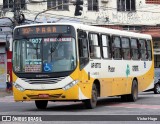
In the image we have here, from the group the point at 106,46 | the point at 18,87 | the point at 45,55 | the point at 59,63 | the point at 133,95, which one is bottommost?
the point at 133,95

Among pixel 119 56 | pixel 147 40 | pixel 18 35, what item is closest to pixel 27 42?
pixel 18 35

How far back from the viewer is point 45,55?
18.5 meters

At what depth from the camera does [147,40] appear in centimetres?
2631

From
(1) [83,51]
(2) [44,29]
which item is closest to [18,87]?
(2) [44,29]

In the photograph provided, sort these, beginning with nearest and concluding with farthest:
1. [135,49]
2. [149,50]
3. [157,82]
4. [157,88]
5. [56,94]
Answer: [56,94]
[135,49]
[149,50]
[157,88]
[157,82]

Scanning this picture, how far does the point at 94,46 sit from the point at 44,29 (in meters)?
2.12

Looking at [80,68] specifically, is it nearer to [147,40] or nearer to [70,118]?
[70,118]

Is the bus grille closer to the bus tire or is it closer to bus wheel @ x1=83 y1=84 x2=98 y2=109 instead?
bus wheel @ x1=83 y1=84 x2=98 y2=109

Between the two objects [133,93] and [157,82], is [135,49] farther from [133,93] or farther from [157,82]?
[157,82]

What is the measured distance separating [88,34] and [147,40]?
7592 millimetres

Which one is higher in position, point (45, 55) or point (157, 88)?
point (45, 55)

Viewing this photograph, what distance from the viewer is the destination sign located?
61.3 feet

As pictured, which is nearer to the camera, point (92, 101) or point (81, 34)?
point (81, 34)

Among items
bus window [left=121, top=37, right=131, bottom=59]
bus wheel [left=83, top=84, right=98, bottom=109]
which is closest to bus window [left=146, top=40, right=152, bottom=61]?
bus window [left=121, top=37, right=131, bottom=59]
